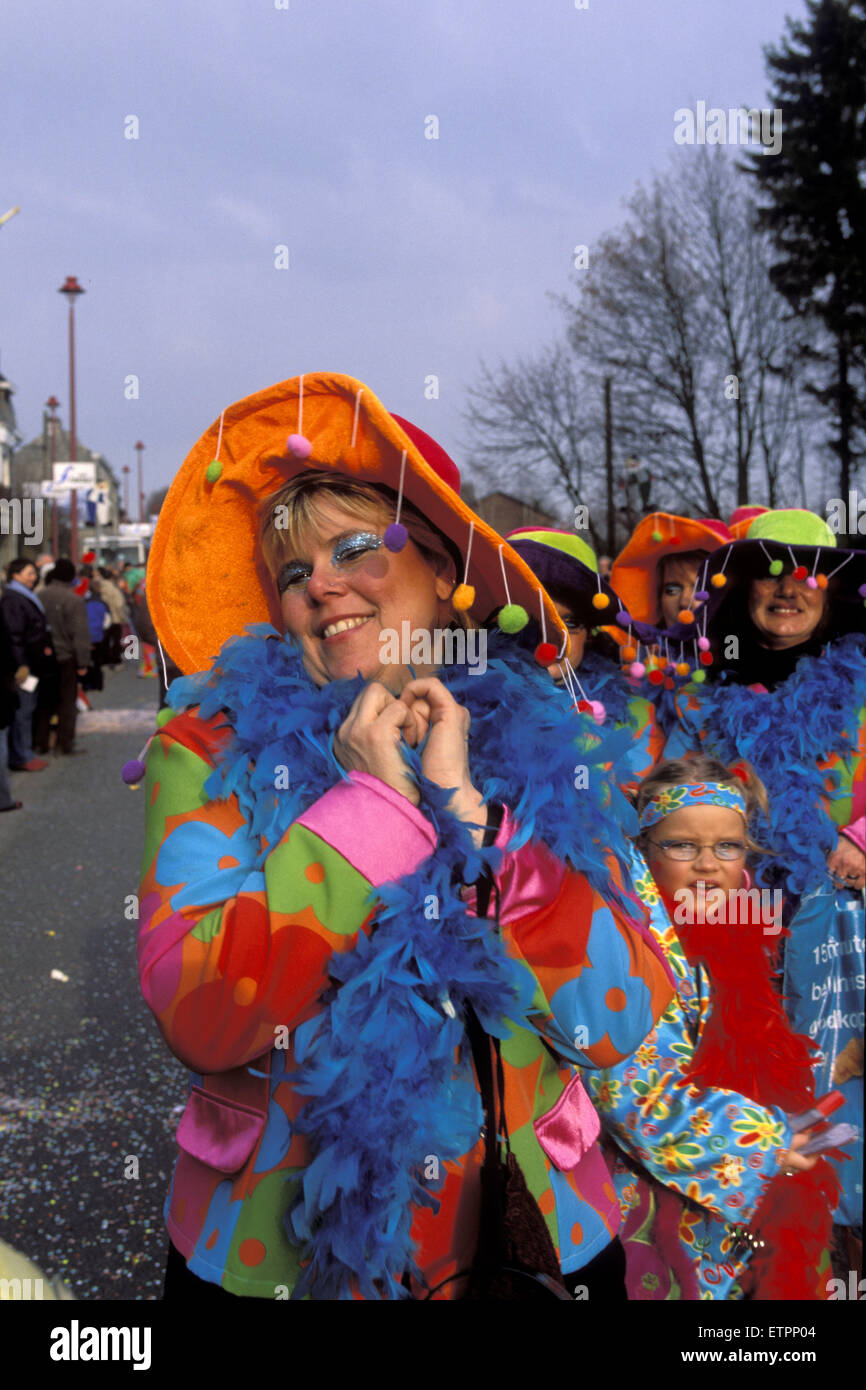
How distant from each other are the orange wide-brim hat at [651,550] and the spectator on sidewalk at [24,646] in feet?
20.0

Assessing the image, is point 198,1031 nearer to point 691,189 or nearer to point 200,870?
point 200,870

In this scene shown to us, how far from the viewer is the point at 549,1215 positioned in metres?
1.43

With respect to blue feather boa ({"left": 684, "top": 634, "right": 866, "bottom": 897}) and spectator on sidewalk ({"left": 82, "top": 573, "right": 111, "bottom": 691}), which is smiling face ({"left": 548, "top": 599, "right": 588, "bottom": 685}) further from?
spectator on sidewalk ({"left": 82, "top": 573, "right": 111, "bottom": 691})

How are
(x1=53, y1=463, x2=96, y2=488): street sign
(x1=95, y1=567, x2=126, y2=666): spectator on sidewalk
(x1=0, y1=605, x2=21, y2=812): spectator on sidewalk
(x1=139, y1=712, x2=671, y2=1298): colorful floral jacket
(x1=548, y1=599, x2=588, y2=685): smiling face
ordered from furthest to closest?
(x1=53, y1=463, x2=96, y2=488): street sign
(x1=95, y1=567, x2=126, y2=666): spectator on sidewalk
(x1=0, y1=605, x2=21, y2=812): spectator on sidewalk
(x1=548, y1=599, x2=588, y2=685): smiling face
(x1=139, y1=712, x2=671, y2=1298): colorful floral jacket

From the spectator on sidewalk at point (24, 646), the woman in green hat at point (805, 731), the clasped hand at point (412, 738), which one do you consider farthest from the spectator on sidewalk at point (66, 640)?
the clasped hand at point (412, 738)

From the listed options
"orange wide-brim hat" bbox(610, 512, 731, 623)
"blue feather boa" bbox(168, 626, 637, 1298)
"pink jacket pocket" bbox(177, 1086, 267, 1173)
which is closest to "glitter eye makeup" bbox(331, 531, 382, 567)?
"blue feather boa" bbox(168, 626, 637, 1298)

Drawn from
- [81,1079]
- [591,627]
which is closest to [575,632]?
[591,627]

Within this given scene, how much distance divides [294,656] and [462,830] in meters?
0.42

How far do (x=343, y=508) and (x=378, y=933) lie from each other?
64cm

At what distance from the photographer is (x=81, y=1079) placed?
3.97m

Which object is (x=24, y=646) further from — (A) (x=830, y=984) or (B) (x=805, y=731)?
(A) (x=830, y=984)

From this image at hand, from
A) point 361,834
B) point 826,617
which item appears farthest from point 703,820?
point 361,834

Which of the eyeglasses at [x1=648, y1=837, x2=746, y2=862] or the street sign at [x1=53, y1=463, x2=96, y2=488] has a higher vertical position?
the street sign at [x1=53, y1=463, x2=96, y2=488]

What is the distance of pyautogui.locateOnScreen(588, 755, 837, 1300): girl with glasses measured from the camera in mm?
1936
